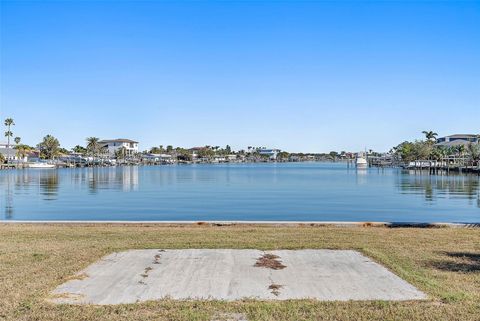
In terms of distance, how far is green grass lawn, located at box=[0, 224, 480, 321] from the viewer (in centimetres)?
641

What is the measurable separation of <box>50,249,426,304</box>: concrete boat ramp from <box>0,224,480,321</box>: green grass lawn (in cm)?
32

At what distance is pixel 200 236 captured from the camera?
13672 millimetres

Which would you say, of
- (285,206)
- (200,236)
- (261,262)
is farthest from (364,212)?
(261,262)

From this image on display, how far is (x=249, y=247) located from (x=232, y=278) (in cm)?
317

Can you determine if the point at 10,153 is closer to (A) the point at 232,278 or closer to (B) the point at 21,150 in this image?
(B) the point at 21,150

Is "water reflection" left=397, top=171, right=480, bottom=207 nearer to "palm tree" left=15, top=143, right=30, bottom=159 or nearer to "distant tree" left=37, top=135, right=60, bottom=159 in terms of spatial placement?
"palm tree" left=15, top=143, right=30, bottom=159

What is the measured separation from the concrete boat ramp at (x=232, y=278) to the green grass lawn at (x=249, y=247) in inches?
12.5

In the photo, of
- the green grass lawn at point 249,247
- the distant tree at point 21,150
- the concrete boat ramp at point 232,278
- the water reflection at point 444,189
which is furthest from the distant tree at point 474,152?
the distant tree at point 21,150

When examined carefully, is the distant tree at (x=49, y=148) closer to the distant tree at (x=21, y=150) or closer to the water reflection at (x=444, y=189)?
the distant tree at (x=21, y=150)

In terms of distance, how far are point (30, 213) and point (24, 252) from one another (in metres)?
17.8

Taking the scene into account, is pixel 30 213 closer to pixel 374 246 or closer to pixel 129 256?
pixel 129 256

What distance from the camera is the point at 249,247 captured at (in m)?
11.6

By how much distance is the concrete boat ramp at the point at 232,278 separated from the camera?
7.32 m

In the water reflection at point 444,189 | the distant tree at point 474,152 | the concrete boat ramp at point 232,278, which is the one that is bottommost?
the water reflection at point 444,189
